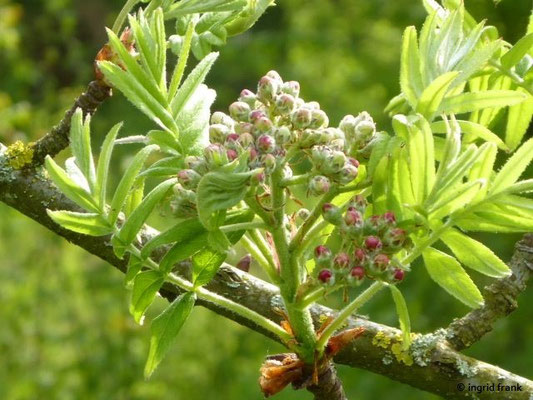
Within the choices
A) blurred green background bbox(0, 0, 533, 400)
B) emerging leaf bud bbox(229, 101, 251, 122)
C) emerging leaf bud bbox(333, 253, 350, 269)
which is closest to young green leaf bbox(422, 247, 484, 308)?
emerging leaf bud bbox(333, 253, 350, 269)

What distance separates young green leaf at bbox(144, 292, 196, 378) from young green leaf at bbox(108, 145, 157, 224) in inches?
6.4

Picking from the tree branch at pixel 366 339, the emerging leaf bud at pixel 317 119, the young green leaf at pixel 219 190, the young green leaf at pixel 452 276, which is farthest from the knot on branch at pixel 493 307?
the young green leaf at pixel 219 190

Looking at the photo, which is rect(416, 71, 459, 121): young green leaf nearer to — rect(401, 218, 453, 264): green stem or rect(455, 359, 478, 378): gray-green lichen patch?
rect(401, 218, 453, 264): green stem

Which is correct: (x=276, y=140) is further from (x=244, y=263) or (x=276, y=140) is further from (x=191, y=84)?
(x=244, y=263)

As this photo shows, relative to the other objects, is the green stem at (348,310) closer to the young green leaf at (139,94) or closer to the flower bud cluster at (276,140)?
the flower bud cluster at (276,140)

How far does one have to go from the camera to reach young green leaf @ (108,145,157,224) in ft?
4.18

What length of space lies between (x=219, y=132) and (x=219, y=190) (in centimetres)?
13

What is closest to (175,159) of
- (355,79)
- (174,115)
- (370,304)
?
(174,115)

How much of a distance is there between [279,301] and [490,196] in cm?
48

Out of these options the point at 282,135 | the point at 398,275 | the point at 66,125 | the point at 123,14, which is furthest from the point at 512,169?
the point at 66,125

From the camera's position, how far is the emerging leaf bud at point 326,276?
127cm

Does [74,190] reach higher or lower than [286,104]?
lower

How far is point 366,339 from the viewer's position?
64.0 inches

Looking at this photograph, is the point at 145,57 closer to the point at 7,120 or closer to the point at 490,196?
the point at 490,196
